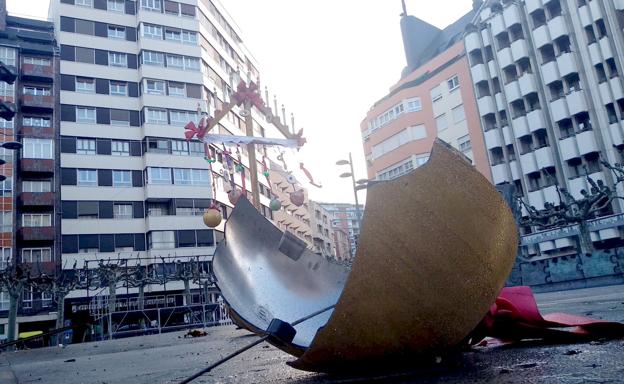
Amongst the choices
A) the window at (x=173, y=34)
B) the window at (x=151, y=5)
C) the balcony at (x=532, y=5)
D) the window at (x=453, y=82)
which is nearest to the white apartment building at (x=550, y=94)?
the balcony at (x=532, y=5)

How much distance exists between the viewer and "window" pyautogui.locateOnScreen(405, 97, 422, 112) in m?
39.5

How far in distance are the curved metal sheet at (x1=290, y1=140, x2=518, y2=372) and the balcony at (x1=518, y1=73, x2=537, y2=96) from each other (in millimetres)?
33180

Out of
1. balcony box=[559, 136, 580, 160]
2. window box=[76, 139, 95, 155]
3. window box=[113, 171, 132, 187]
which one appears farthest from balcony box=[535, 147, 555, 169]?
window box=[76, 139, 95, 155]

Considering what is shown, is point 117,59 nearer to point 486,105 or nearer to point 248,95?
point 486,105

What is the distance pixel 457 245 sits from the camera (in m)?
1.82

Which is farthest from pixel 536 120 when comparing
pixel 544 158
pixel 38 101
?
pixel 38 101

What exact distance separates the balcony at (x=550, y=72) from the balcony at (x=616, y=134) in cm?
445

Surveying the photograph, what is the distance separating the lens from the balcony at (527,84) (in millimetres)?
31875

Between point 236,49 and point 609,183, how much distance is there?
34.7 metres

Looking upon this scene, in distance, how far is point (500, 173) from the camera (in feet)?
110

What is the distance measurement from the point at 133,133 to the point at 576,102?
30.2 m

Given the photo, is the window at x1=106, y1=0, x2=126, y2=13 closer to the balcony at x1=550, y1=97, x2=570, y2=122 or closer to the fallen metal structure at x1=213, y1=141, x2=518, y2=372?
the balcony at x1=550, y1=97, x2=570, y2=122

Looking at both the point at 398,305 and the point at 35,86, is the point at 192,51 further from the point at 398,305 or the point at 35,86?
the point at 398,305

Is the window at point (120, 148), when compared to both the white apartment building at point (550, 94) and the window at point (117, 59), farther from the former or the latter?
the white apartment building at point (550, 94)
